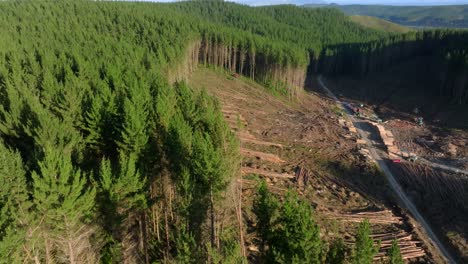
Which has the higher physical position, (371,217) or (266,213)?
(266,213)

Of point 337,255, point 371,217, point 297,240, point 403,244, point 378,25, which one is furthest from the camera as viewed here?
point 378,25

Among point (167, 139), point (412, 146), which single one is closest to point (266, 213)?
point (167, 139)

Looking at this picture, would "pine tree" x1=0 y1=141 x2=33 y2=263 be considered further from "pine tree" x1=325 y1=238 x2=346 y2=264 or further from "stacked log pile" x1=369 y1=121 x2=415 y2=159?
"stacked log pile" x1=369 y1=121 x2=415 y2=159

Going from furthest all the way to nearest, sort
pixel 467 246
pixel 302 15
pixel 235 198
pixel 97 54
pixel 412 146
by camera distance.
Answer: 1. pixel 302 15
2. pixel 97 54
3. pixel 412 146
4. pixel 467 246
5. pixel 235 198

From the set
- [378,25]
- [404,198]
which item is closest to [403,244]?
[404,198]

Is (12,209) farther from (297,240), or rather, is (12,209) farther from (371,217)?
(371,217)

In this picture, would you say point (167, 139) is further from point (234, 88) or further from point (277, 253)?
point (234, 88)

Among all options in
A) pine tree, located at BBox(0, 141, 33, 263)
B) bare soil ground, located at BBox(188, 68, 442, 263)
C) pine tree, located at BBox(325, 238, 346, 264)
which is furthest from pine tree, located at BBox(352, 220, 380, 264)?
pine tree, located at BBox(0, 141, 33, 263)
